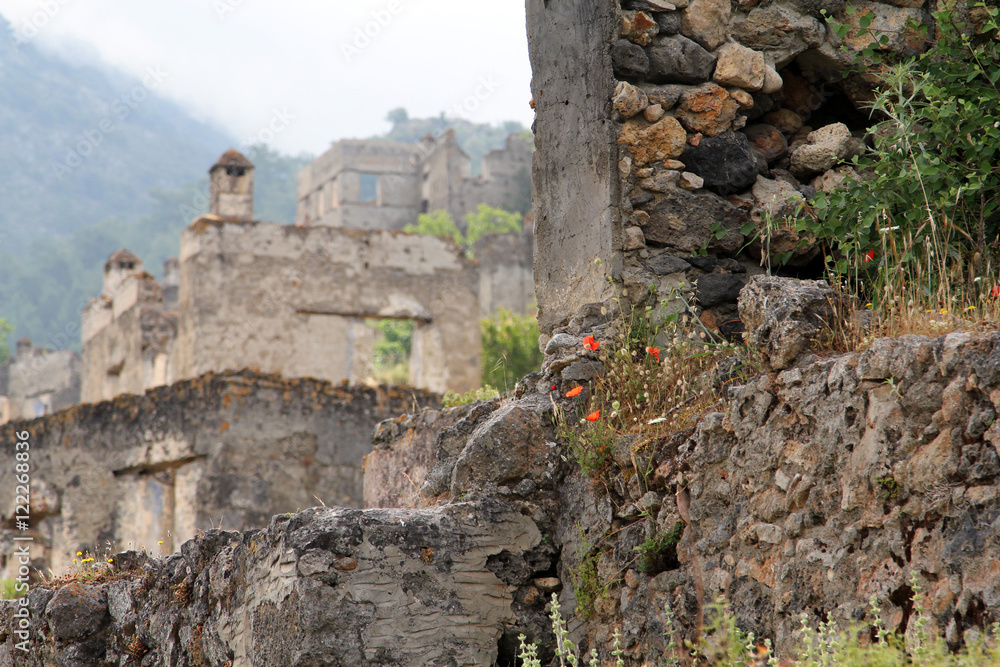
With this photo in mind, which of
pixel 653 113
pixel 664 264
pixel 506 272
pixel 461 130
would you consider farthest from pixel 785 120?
pixel 461 130

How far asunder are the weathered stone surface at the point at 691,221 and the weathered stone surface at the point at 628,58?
1.89ft

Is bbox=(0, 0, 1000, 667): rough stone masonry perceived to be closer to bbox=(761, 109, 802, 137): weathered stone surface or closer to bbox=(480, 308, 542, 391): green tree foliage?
bbox=(761, 109, 802, 137): weathered stone surface

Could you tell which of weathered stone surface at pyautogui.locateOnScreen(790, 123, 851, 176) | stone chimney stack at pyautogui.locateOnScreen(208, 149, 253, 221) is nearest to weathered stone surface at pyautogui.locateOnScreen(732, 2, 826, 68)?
weathered stone surface at pyautogui.locateOnScreen(790, 123, 851, 176)

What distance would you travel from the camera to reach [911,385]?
2881 millimetres

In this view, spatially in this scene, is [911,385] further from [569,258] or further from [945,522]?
[569,258]

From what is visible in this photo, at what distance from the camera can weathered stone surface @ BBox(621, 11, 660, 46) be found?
4672 millimetres

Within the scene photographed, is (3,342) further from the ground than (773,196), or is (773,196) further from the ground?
(3,342)

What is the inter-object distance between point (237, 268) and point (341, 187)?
36.4 metres

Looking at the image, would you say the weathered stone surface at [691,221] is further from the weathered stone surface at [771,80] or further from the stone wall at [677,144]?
the weathered stone surface at [771,80]

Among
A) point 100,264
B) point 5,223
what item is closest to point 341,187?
point 100,264

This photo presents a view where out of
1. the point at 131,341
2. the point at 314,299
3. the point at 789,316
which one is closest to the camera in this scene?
the point at 789,316

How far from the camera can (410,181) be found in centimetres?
5041

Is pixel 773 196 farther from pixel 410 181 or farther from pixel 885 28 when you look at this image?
pixel 410 181

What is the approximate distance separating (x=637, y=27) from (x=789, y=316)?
73.2 inches
